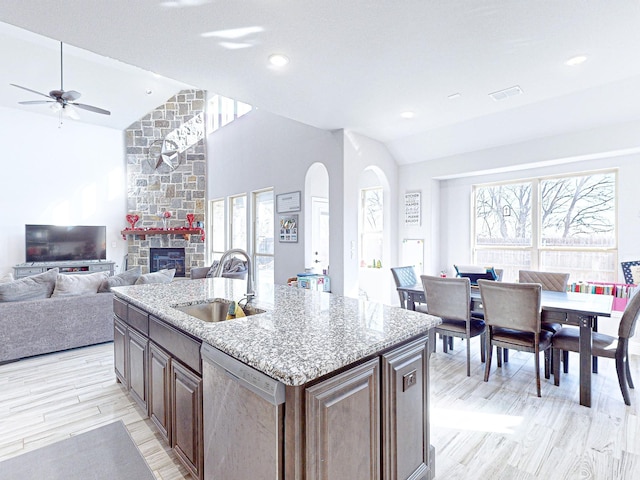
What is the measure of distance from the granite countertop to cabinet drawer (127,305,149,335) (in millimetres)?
69

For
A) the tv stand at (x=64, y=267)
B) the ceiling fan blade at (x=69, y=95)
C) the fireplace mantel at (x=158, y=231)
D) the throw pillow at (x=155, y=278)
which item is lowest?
the tv stand at (x=64, y=267)

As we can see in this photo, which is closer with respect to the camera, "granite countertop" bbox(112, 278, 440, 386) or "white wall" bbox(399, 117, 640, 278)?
"granite countertop" bbox(112, 278, 440, 386)

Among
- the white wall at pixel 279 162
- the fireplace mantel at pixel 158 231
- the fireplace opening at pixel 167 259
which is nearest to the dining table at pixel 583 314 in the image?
the white wall at pixel 279 162

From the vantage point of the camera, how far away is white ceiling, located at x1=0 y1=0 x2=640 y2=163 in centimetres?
209

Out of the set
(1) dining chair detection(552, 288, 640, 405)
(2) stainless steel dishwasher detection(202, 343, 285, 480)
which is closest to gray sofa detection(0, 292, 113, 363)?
(2) stainless steel dishwasher detection(202, 343, 285, 480)

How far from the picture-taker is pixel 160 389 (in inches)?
76.7

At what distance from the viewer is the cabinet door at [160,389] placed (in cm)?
186

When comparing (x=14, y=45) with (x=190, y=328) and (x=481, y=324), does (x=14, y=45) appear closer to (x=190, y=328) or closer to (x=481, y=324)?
(x=190, y=328)

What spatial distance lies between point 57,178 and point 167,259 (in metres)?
2.79

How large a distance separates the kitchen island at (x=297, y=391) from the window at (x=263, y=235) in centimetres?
420

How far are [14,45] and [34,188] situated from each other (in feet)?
8.66

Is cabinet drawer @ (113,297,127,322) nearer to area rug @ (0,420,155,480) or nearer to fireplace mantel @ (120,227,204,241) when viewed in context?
area rug @ (0,420,155,480)

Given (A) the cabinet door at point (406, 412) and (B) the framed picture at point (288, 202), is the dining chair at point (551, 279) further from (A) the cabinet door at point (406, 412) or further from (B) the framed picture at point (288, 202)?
(B) the framed picture at point (288, 202)

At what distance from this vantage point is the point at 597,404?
253cm
